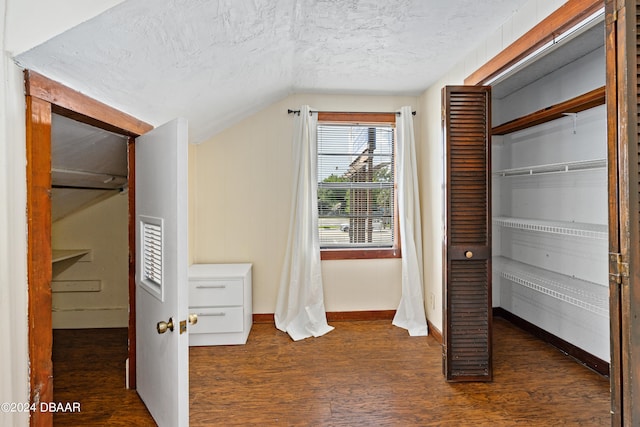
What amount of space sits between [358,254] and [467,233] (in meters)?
1.31

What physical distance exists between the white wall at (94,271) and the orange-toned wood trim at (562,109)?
3667 millimetres

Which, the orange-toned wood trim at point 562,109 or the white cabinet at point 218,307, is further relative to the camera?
the white cabinet at point 218,307

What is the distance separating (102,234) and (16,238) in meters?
2.21

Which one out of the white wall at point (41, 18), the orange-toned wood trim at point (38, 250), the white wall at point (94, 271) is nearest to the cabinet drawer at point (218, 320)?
the white wall at point (94, 271)

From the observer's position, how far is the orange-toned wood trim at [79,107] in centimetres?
111

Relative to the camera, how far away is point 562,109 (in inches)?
90.0

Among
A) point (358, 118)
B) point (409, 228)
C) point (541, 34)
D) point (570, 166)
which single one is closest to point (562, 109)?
point (570, 166)

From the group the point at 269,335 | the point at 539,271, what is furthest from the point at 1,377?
the point at 539,271

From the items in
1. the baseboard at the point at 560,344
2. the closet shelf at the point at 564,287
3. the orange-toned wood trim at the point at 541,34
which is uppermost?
the orange-toned wood trim at the point at 541,34

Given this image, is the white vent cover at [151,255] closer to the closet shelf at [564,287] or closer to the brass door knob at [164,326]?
the brass door knob at [164,326]

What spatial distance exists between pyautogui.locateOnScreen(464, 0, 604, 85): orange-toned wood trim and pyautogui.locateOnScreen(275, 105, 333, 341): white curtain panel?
5.08ft

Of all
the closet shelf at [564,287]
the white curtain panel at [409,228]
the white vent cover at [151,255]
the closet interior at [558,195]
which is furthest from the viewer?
the white curtain panel at [409,228]

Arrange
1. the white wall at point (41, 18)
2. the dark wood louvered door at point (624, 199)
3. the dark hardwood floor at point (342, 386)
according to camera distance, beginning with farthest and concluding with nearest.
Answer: the dark hardwood floor at point (342, 386) → the dark wood louvered door at point (624, 199) → the white wall at point (41, 18)

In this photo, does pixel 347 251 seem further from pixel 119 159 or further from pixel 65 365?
pixel 65 365
